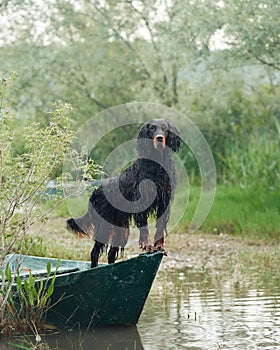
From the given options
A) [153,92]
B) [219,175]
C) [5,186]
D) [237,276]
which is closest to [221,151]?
[219,175]

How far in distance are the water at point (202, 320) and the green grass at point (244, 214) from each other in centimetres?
334

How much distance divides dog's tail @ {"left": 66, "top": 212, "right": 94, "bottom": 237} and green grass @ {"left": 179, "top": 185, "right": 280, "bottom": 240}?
17.5ft

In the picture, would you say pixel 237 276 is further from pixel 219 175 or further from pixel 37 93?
pixel 37 93

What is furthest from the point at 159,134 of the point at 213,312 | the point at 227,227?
the point at 227,227

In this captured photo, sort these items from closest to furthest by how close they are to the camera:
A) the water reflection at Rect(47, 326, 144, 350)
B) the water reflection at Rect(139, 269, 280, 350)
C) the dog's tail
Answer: the water reflection at Rect(139, 269, 280, 350) < the water reflection at Rect(47, 326, 144, 350) < the dog's tail

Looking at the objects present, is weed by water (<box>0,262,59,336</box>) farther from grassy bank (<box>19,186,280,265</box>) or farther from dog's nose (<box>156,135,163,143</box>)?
grassy bank (<box>19,186,280,265</box>)

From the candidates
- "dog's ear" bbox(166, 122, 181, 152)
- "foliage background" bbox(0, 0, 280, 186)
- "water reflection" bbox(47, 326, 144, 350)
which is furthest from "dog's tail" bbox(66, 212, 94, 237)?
"foliage background" bbox(0, 0, 280, 186)

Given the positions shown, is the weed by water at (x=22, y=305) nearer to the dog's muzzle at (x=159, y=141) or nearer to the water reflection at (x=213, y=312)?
the water reflection at (x=213, y=312)

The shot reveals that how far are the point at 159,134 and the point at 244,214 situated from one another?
283 inches

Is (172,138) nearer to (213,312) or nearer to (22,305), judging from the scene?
(213,312)

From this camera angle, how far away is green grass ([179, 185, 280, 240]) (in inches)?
509

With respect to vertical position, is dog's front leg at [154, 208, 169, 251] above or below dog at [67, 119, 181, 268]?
below

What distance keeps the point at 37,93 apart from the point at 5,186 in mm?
15071

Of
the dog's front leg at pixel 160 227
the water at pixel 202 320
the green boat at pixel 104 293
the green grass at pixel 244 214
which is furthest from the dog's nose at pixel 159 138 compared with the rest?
the green grass at pixel 244 214
